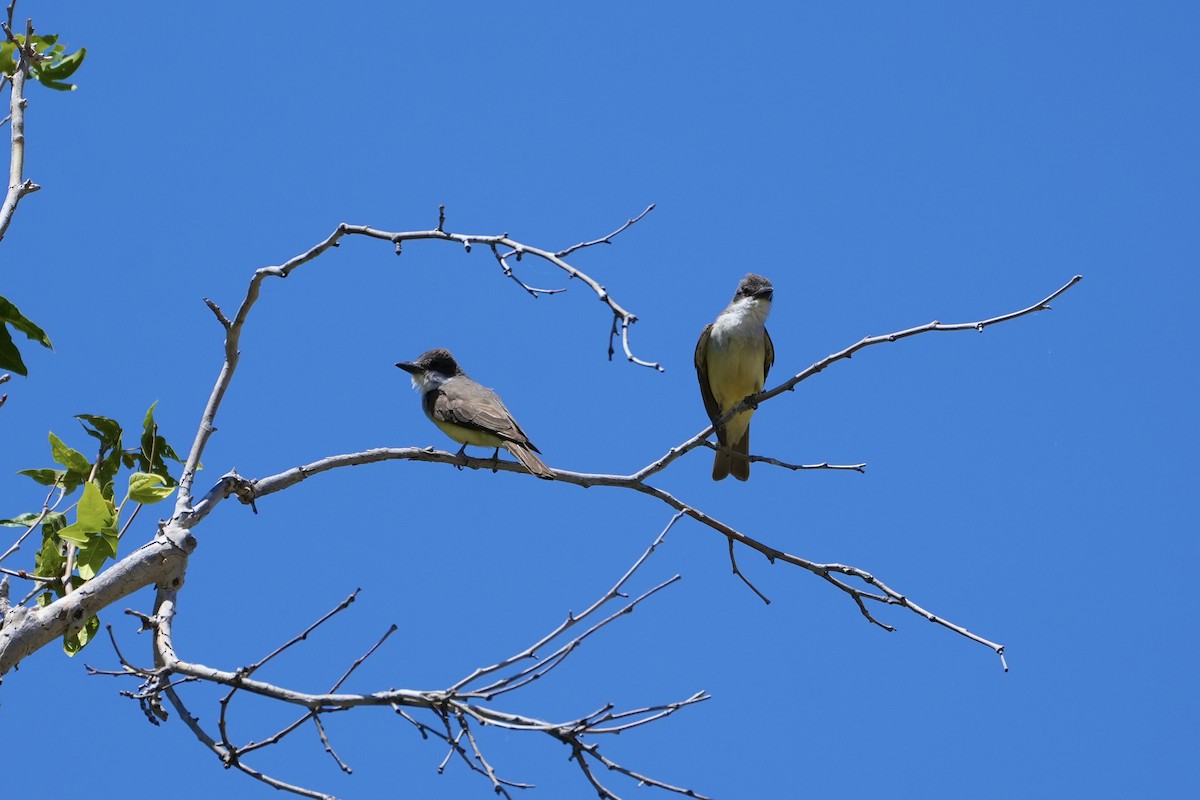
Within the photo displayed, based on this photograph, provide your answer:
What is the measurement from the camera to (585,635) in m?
4.16

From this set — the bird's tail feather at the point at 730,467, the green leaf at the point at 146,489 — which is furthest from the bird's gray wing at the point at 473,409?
the green leaf at the point at 146,489

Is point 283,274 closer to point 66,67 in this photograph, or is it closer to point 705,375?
point 66,67

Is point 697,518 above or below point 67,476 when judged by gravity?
above

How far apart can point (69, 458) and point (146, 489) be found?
47cm

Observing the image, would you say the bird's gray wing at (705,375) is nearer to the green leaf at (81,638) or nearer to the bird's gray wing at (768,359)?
the bird's gray wing at (768,359)

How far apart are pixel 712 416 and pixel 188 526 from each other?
597 cm

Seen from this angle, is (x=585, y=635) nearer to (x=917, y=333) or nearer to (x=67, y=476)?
(x=917, y=333)

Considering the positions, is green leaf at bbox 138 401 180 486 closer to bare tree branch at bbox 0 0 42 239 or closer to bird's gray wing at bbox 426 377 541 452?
bare tree branch at bbox 0 0 42 239

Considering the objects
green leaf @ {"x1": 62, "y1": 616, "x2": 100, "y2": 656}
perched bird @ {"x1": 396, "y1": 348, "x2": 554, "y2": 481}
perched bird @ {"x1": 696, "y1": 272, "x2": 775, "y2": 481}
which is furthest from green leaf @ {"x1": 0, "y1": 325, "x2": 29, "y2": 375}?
perched bird @ {"x1": 696, "y1": 272, "x2": 775, "y2": 481}

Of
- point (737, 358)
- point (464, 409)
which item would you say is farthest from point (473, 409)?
point (737, 358)

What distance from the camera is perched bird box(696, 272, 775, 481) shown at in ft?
33.3

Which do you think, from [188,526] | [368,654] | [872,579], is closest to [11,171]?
[188,526]

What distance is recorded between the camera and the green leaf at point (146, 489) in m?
5.20

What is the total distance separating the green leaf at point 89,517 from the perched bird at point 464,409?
2.30 metres
